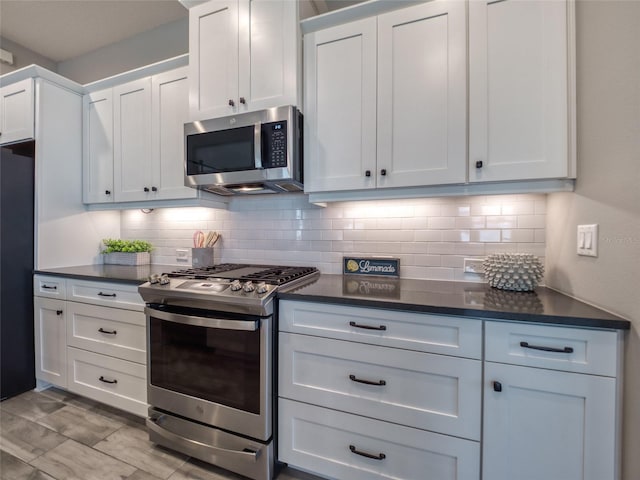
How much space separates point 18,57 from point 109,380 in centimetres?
315

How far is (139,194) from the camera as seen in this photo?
2.13 meters

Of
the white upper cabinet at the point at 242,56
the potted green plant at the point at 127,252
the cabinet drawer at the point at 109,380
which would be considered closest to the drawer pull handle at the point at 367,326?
the white upper cabinet at the point at 242,56

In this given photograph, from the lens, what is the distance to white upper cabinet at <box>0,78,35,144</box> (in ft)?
6.93

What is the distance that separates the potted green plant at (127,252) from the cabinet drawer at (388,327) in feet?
5.53

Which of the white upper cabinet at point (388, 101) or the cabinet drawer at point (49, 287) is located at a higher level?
the white upper cabinet at point (388, 101)

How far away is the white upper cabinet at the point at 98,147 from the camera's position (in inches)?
88.0

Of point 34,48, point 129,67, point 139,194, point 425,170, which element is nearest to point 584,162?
point 425,170

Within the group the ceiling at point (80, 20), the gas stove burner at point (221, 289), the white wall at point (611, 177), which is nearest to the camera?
the white wall at point (611, 177)

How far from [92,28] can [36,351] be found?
8.95 ft

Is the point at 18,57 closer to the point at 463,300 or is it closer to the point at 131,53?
the point at 131,53

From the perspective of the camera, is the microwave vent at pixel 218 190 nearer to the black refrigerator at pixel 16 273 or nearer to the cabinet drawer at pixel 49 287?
the cabinet drawer at pixel 49 287

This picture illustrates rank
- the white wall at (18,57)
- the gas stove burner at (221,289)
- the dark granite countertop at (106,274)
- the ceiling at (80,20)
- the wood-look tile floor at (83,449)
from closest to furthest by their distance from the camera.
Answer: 1. the gas stove burner at (221,289)
2. the wood-look tile floor at (83,449)
3. the dark granite countertop at (106,274)
4. the ceiling at (80,20)
5. the white wall at (18,57)

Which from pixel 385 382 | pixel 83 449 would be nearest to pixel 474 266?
pixel 385 382

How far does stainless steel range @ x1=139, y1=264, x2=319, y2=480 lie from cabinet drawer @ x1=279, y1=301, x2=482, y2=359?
0.15 m
